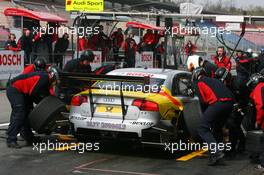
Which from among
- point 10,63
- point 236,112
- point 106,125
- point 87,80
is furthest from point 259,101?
point 10,63

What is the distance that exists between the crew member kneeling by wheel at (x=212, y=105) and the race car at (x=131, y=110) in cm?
23

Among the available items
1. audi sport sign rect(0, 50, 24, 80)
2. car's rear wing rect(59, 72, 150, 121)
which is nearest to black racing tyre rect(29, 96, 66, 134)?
car's rear wing rect(59, 72, 150, 121)

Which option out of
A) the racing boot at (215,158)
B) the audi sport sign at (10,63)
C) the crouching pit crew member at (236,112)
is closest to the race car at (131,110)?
the racing boot at (215,158)

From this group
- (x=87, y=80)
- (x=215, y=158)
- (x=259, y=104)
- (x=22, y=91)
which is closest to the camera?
(x=259, y=104)

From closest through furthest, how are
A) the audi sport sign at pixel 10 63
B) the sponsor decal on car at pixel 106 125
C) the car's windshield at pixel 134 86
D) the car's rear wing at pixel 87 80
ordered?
the car's rear wing at pixel 87 80, the sponsor decal on car at pixel 106 125, the car's windshield at pixel 134 86, the audi sport sign at pixel 10 63

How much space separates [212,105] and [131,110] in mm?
1241

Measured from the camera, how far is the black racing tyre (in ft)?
28.8

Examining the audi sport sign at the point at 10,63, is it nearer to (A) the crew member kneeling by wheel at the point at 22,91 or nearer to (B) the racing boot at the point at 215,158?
(A) the crew member kneeling by wheel at the point at 22,91

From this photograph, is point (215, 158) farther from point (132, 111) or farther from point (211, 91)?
point (132, 111)

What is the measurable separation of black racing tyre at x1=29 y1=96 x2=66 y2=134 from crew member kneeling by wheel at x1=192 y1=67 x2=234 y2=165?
2.34 meters

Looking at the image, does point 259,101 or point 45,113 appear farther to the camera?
point 45,113

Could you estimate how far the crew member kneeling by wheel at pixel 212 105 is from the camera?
26.2ft

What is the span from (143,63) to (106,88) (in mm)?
15958

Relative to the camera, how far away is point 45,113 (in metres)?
8.77
